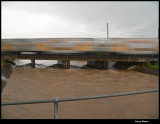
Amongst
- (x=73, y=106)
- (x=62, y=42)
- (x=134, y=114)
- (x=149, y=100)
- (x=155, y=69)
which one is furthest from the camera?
(x=62, y=42)

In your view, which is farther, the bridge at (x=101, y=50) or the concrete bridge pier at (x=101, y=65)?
the concrete bridge pier at (x=101, y=65)

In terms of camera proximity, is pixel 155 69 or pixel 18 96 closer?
pixel 18 96

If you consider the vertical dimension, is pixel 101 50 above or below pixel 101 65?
above

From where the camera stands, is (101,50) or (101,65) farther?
(101,65)

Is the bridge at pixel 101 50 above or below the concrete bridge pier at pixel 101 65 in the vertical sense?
above

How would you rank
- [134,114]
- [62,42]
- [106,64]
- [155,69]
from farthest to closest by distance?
[106,64] → [62,42] → [155,69] → [134,114]

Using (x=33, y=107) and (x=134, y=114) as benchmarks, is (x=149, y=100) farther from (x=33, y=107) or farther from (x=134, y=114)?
(x=33, y=107)

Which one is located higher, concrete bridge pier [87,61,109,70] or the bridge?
the bridge

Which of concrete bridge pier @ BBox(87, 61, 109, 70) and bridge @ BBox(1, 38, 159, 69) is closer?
bridge @ BBox(1, 38, 159, 69)

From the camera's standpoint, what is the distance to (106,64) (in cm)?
1502

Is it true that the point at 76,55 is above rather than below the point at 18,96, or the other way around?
above

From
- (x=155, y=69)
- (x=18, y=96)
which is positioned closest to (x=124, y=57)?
(x=155, y=69)
